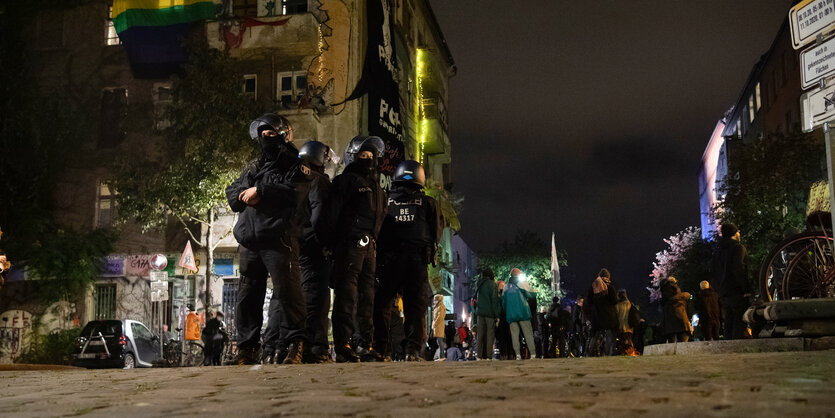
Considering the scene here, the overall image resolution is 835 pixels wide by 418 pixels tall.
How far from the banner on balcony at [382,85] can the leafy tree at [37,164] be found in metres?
10.6

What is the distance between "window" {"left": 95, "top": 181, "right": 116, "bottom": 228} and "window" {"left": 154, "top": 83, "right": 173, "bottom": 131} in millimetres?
3087

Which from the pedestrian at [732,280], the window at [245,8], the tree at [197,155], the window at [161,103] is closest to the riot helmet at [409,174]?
the pedestrian at [732,280]

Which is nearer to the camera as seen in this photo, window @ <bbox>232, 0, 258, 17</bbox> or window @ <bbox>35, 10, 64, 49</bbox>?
window @ <bbox>232, 0, 258, 17</bbox>

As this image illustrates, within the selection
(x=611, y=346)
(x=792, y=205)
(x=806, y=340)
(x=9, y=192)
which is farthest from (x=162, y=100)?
(x=806, y=340)

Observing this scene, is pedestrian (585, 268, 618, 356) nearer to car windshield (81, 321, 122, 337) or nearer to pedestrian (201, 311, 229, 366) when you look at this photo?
pedestrian (201, 311, 229, 366)

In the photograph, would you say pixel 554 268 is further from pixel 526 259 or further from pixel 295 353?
pixel 295 353

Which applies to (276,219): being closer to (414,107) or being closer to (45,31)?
(45,31)

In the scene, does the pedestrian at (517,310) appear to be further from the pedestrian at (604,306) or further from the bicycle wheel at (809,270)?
the bicycle wheel at (809,270)

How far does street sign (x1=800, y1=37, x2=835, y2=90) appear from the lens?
23.4 feet

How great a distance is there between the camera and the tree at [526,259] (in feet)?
254

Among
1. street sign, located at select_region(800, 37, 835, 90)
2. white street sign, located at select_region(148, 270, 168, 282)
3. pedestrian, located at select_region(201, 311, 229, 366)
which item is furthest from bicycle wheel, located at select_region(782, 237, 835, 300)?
white street sign, located at select_region(148, 270, 168, 282)

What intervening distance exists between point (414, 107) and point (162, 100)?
1438 centimetres

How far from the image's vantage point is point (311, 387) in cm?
449

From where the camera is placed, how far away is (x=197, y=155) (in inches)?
1122
